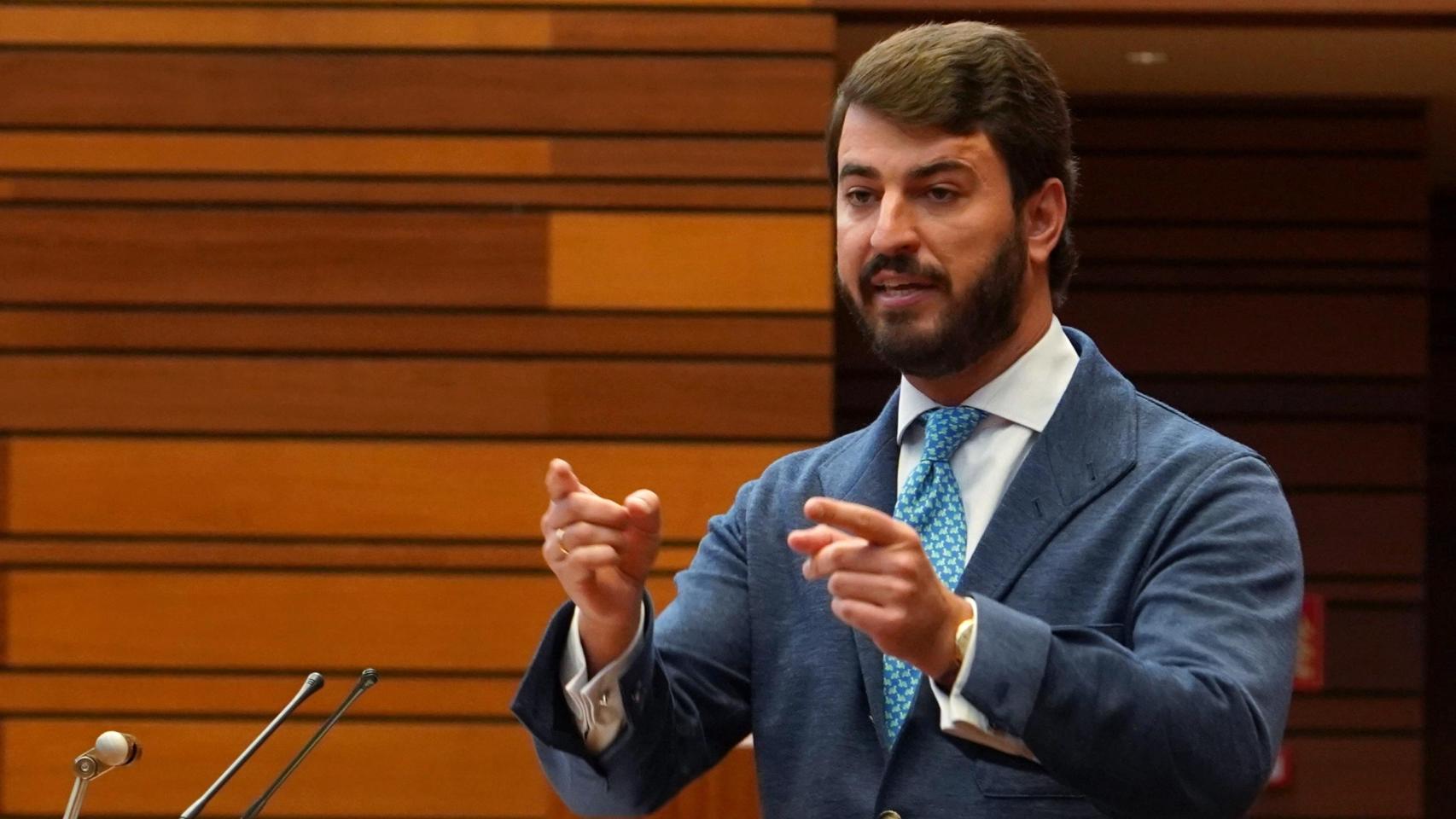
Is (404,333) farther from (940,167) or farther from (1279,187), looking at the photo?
(940,167)

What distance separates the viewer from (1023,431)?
4.92 ft

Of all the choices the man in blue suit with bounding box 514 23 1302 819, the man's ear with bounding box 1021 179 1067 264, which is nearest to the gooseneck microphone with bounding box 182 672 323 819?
the man in blue suit with bounding box 514 23 1302 819

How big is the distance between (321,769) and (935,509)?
3.21 m

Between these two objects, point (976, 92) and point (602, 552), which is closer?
point (602, 552)

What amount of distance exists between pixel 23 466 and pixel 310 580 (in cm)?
75

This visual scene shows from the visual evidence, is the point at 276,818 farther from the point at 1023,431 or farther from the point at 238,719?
the point at 1023,431

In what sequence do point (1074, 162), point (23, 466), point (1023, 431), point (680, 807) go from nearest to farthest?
1. point (1023, 431)
2. point (1074, 162)
3. point (680, 807)
4. point (23, 466)

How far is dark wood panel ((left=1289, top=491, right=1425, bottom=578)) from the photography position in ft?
19.0

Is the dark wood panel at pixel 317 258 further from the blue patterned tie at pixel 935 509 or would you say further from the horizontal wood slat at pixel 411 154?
the blue patterned tie at pixel 935 509

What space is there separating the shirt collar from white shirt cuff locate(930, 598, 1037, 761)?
0.26 m

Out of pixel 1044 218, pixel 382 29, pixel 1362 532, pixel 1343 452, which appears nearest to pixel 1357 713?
pixel 1362 532

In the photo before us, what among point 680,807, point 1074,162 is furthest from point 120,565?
point 1074,162

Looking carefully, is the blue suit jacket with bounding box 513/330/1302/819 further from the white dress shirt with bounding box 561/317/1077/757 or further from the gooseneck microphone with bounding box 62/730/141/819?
the gooseneck microphone with bounding box 62/730/141/819

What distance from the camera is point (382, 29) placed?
14.3 ft
